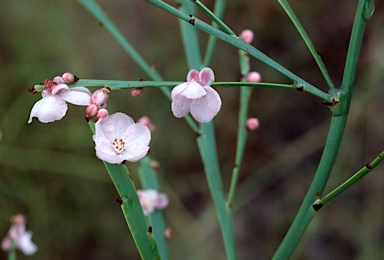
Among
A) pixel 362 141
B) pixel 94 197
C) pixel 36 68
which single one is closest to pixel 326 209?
A: pixel 362 141

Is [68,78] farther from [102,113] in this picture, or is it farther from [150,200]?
[150,200]

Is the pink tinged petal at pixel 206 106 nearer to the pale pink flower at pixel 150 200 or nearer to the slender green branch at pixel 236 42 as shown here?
the slender green branch at pixel 236 42

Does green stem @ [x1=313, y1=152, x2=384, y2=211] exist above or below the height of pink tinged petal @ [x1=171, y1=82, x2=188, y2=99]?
below

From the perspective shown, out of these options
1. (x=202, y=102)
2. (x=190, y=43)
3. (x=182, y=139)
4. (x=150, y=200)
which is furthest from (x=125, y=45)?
(x=182, y=139)

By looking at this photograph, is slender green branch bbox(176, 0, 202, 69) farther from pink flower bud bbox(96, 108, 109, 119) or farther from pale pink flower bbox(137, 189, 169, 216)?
pink flower bud bbox(96, 108, 109, 119)

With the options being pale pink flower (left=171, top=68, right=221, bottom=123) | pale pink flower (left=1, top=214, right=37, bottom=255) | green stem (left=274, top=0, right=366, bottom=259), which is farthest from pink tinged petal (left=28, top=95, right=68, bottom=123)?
pale pink flower (left=1, top=214, right=37, bottom=255)

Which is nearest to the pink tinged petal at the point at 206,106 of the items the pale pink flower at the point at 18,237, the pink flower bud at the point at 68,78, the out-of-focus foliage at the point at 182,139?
the pink flower bud at the point at 68,78
